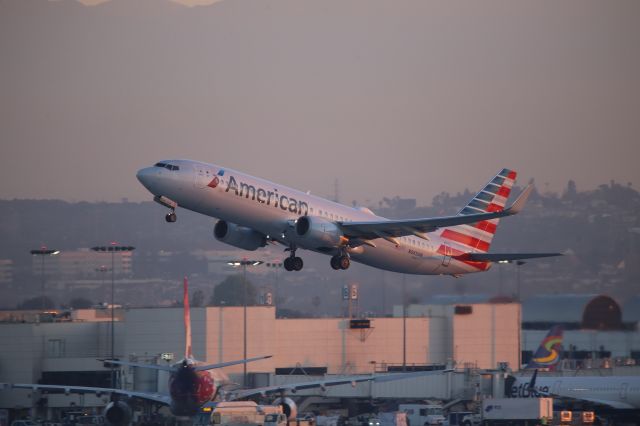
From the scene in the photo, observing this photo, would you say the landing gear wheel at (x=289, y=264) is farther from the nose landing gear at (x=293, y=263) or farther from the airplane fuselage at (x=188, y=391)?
the airplane fuselage at (x=188, y=391)

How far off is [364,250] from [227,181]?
8.68 metres

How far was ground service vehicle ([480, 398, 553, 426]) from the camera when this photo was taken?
57719mm

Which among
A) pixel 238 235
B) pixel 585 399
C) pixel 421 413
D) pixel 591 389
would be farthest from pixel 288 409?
pixel 591 389

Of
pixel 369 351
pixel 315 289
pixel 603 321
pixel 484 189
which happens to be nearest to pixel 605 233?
pixel 603 321

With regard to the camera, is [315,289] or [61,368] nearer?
[61,368]

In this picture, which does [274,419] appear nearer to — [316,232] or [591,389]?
[316,232]

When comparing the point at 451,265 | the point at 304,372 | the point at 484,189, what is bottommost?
the point at 304,372

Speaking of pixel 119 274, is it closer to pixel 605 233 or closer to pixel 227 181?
pixel 605 233

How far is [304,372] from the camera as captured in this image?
77000 mm

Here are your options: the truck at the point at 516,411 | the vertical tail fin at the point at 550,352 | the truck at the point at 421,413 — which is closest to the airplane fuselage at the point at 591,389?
the truck at the point at 421,413

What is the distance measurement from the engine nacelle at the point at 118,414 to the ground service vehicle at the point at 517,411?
58.1ft

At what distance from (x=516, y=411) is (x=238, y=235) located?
16.3m

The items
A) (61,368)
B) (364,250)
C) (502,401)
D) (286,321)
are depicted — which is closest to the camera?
(364,250)

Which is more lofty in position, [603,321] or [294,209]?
[294,209]
